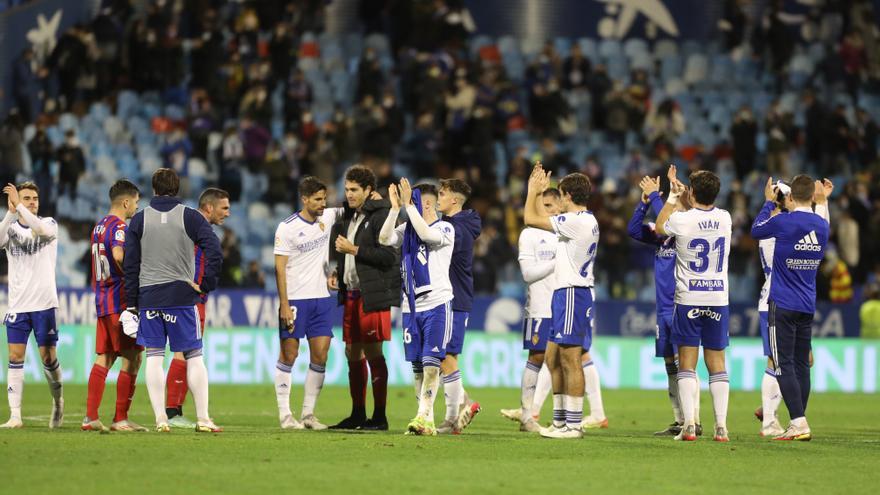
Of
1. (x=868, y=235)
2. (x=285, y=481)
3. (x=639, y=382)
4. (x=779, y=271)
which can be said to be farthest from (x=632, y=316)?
(x=285, y=481)

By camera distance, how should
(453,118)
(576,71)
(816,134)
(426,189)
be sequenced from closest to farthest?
(426,189) → (453,118) → (816,134) → (576,71)

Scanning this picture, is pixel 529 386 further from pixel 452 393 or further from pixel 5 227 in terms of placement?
pixel 5 227

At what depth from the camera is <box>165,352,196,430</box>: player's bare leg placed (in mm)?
12945

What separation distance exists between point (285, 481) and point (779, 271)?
561 centimetres

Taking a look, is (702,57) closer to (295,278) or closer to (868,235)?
(868,235)

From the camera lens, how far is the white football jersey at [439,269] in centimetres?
1210

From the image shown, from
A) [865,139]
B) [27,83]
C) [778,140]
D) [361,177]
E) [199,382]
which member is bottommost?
[199,382]

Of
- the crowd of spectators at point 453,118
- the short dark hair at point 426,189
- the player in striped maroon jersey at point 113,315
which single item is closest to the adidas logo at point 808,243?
the short dark hair at point 426,189

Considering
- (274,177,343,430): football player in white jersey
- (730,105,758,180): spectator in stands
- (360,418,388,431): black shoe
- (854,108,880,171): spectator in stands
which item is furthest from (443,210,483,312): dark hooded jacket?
(854,108,880,171): spectator in stands

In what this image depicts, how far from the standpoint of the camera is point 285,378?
13.1 meters

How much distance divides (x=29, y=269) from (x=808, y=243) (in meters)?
7.25

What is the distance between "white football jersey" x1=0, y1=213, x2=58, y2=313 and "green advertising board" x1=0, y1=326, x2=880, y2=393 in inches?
335

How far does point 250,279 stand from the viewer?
79.5 feet

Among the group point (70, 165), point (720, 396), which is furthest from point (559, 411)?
point (70, 165)
